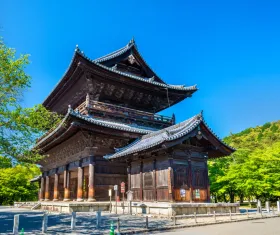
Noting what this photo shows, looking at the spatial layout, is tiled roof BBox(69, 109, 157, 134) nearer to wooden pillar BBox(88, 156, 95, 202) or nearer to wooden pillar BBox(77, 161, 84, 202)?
wooden pillar BBox(88, 156, 95, 202)

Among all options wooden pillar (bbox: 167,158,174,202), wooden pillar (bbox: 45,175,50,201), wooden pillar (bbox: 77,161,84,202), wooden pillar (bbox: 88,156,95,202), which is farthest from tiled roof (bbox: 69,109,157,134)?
wooden pillar (bbox: 45,175,50,201)

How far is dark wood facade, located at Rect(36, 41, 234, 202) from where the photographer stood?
60.7 feet

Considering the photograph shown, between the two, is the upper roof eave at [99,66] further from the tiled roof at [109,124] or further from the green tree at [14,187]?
the green tree at [14,187]

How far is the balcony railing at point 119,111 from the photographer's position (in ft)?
82.7

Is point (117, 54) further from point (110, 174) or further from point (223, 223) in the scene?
point (223, 223)

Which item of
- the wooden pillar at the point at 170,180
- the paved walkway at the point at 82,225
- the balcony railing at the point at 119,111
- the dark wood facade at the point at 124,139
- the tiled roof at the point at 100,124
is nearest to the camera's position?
the paved walkway at the point at 82,225

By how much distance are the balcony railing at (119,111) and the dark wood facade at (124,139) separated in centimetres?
2

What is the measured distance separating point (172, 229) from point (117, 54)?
21638 mm

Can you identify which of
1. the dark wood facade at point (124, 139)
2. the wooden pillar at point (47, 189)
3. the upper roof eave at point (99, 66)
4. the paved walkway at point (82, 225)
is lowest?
the paved walkway at point (82, 225)

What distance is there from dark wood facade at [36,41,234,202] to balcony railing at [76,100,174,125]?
2cm

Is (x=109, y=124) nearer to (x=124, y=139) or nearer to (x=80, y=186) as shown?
(x=124, y=139)

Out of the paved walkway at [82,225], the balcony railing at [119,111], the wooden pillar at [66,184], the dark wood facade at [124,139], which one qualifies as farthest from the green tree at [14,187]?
the paved walkway at [82,225]

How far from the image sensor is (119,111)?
87.4ft

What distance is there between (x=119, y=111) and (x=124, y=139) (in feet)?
10.5
